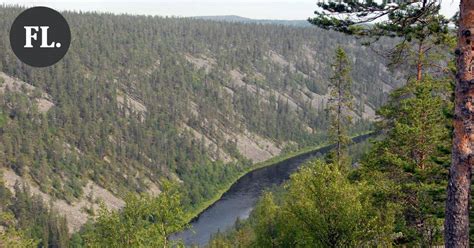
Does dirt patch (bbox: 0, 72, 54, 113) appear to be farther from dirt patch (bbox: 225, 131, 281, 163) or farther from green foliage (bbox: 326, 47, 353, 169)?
green foliage (bbox: 326, 47, 353, 169)

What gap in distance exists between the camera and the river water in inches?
3757

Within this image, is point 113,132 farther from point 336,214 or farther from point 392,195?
point 392,195

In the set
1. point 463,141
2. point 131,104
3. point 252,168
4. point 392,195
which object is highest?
point 463,141

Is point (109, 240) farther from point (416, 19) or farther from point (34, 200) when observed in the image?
point (34, 200)

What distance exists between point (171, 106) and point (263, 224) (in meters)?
140

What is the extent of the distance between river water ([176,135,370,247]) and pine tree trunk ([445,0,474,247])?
212 feet

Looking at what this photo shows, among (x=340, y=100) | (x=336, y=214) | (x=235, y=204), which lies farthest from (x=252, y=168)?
(x=336, y=214)

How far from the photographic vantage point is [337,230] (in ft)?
79.5

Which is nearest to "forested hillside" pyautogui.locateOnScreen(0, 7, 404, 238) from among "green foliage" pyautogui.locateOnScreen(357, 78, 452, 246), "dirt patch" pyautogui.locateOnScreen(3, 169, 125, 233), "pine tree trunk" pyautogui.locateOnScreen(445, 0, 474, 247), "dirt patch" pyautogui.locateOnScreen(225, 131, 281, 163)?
"dirt patch" pyautogui.locateOnScreen(3, 169, 125, 233)

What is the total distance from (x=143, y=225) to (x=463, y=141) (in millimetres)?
22094

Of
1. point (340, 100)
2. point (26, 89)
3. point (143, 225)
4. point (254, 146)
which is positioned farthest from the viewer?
point (254, 146)

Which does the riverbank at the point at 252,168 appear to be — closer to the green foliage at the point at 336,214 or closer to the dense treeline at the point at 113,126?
the dense treeline at the point at 113,126

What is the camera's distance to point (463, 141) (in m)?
11.9

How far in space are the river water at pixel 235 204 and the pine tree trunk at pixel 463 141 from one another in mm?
64726
